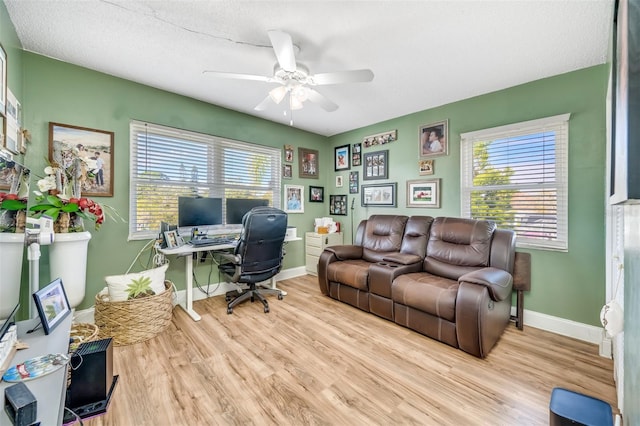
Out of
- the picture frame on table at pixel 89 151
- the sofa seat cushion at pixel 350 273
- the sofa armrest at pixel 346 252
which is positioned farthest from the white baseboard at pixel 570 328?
the picture frame on table at pixel 89 151

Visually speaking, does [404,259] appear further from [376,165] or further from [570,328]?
[376,165]

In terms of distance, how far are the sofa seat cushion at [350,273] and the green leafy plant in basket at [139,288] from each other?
1.87 metres

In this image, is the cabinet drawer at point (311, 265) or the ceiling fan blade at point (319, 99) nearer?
the ceiling fan blade at point (319, 99)

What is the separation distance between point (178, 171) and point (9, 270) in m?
2.17

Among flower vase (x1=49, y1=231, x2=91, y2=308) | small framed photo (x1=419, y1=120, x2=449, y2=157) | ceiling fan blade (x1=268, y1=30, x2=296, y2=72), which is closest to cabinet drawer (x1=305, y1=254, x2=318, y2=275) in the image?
small framed photo (x1=419, y1=120, x2=449, y2=157)

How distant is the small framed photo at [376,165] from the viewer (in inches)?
153

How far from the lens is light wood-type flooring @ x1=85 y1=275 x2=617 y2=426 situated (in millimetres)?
1472

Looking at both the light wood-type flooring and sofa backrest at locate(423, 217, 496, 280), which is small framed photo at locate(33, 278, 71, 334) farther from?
sofa backrest at locate(423, 217, 496, 280)

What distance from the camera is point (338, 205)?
15.0ft

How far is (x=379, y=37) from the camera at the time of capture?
1.98 m

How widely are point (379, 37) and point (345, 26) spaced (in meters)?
0.30

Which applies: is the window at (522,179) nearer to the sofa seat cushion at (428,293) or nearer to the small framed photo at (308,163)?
the sofa seat cushion at (428,293)

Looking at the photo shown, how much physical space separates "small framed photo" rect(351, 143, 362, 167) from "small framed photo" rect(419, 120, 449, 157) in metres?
1.04

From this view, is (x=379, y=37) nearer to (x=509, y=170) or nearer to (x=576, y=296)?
(x=509, y=170)
